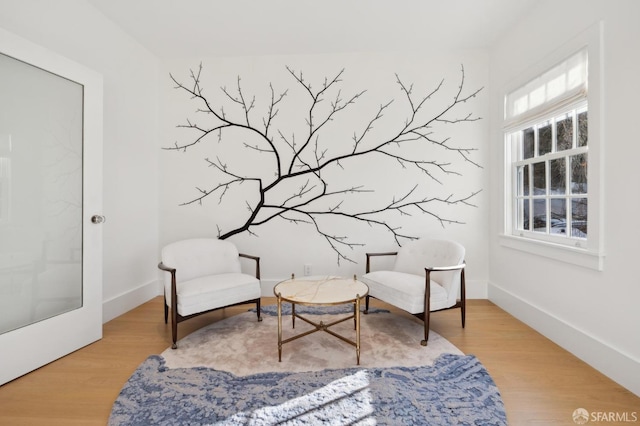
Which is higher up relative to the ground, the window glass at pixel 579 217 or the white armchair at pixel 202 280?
the window glass at pixel 579 217

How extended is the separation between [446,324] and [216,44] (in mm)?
3880

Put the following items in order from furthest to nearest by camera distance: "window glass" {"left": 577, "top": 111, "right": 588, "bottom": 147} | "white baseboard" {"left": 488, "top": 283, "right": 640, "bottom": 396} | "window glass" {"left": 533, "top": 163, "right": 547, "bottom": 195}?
"window glass" {"left": 533, "top": 163, "right": 547, "bottom": 195} < "window glass" {"left": 577, "top": 111, "right": 588, "bottom": 147} < "white baseboard" {"left": 488, "top": 283, "right": 640, "bottom": 396}

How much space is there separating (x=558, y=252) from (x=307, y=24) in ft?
10.3

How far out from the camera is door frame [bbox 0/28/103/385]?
1943 mm

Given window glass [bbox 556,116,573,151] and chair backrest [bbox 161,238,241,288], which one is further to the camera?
chair backrest [bbox 161,238,241,288]

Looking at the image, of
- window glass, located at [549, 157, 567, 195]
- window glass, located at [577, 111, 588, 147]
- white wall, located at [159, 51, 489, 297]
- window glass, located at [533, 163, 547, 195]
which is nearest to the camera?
window glass, located at [577, 111, 588, 147]

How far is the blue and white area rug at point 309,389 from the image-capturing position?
157cm

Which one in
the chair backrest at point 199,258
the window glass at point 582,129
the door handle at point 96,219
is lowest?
the chair backrest at point 199,258

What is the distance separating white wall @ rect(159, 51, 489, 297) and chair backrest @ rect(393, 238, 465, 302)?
45 centimetres

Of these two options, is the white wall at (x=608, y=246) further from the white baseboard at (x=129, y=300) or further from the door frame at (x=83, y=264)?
the white baseboard at (x=129, y=300)

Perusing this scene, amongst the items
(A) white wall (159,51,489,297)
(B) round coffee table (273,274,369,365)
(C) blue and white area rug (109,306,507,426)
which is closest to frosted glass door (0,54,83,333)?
(C) blue and white area rug (109,306,507,426)

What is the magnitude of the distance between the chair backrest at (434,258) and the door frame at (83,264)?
2856 millimetres

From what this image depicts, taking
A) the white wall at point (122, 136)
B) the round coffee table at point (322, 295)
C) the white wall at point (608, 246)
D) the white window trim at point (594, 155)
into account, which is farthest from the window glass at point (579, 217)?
the white wall at point (122, 136)

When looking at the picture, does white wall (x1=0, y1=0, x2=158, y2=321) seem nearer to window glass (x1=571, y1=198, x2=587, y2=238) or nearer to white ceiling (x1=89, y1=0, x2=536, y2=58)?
white ceiling (x1=89, y1=0, x2=536, y2=58)
